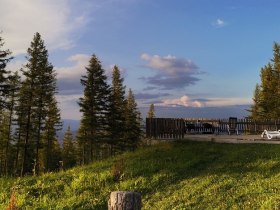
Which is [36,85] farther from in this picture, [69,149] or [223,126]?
[69,149]

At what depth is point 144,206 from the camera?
1432cm

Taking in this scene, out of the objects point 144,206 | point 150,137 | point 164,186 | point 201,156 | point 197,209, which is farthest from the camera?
point 150,137

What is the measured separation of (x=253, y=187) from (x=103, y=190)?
20.1 feet

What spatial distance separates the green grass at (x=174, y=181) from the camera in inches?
562

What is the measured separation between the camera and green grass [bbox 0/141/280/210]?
14266mm

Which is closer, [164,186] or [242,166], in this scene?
[164,186]

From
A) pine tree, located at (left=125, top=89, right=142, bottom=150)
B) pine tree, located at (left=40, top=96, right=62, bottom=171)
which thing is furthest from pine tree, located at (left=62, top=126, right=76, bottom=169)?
pine tree, located at (left=125, top=89, right=142, bottom=150)

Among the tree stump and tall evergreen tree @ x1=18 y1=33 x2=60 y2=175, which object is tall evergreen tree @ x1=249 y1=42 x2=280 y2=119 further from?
the tree stump

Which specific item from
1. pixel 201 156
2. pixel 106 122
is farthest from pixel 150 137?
pixel 106 122

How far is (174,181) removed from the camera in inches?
680

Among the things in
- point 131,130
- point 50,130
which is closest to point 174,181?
point 131,130

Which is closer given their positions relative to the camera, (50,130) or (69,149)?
(50,130)

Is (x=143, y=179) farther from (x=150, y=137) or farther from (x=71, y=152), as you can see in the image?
(x=71, y=152)

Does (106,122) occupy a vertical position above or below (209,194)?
above
